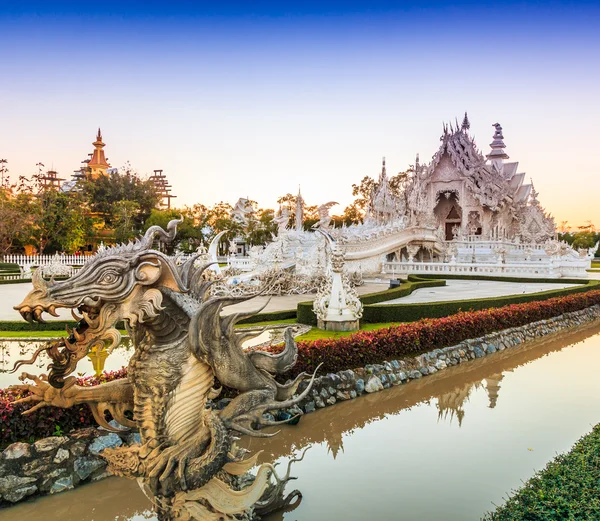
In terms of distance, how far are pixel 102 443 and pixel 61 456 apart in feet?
1.22

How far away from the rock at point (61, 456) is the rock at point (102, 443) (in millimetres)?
208

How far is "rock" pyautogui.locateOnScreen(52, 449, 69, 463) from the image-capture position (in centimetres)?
485

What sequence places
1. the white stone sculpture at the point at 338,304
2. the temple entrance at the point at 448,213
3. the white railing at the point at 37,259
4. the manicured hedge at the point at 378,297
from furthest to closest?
1. the temple entrance at the point at 448,213
2. the white railing at the point at 37,259
3. the manicured hedge at the point at 378,297
4. the white stone sculpture at the point at 338,304

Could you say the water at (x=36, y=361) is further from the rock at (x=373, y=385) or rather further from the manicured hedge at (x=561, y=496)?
the manicured hedge at (x=561, y=496)

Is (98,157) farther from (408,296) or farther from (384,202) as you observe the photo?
(408,296)

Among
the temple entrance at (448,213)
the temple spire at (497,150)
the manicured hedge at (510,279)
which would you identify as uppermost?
the temple spire at (497,150)

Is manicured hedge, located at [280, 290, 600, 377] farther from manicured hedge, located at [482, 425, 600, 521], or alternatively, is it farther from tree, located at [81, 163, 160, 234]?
tree, located at [81, 163, 160, 234]

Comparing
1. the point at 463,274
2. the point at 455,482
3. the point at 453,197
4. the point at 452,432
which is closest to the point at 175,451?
the point at 455,482

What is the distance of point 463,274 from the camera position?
2320cm

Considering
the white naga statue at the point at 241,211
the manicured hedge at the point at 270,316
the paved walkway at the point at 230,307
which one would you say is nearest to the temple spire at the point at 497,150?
the white naga statue at the point at 241,211

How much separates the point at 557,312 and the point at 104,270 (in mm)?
13595

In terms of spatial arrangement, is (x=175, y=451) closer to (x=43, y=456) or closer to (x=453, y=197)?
(x=43, y=456)

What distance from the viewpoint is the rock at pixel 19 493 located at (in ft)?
14.9

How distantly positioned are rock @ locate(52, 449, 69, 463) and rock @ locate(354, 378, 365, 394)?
13.8 feet
